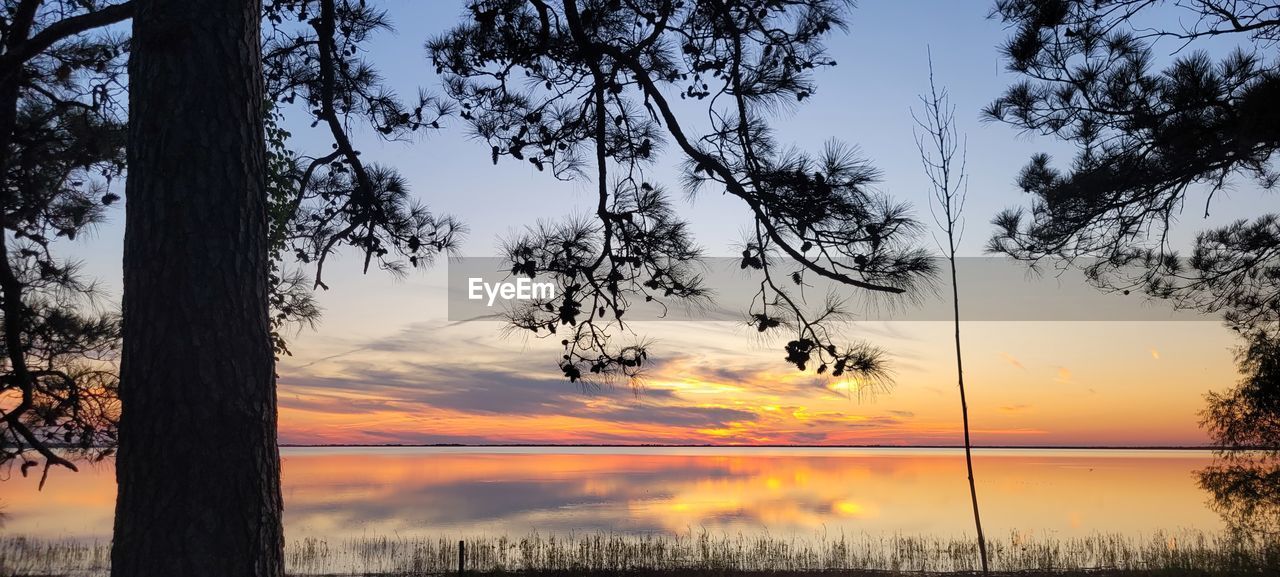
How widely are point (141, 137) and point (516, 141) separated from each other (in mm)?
2319

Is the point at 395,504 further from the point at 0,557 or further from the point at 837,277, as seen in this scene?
the point at 837,277

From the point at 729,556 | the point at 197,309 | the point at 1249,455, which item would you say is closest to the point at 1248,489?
the point at 1249,455

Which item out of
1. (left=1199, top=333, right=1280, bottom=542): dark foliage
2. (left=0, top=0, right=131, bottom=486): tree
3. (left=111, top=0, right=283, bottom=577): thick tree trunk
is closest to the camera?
(left=111, top=0, right=283, bottom=577): thick tree trunk

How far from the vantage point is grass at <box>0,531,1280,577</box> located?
357 inches

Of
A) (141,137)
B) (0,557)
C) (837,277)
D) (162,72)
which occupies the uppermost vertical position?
(162,72)

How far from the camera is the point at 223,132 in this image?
8.82ft

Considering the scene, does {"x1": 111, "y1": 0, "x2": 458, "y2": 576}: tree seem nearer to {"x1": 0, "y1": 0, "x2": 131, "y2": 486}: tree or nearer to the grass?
{"x1": 0, "y1": 0, "x2": 131, "y2": 486}: tree

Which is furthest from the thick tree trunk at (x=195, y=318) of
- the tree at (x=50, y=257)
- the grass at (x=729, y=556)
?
the grass at (x=729, y=556)

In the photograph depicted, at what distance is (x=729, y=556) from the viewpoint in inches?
379

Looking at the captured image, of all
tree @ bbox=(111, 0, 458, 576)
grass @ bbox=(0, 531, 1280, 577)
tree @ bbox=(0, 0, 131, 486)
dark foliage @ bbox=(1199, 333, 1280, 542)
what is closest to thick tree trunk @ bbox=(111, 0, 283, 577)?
tree @ bbox=(111, 0, 458, 576)

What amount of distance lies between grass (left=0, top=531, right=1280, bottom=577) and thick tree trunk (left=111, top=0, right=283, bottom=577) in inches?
260

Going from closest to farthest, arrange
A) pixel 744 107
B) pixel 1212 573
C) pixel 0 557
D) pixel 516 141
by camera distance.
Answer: pixel 744 107, pixel 516 141, pixel 1212 573, pixel 0 557

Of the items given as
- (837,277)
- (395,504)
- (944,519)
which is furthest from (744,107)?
(395,504)

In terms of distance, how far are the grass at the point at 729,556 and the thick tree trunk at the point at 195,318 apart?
260 inches
